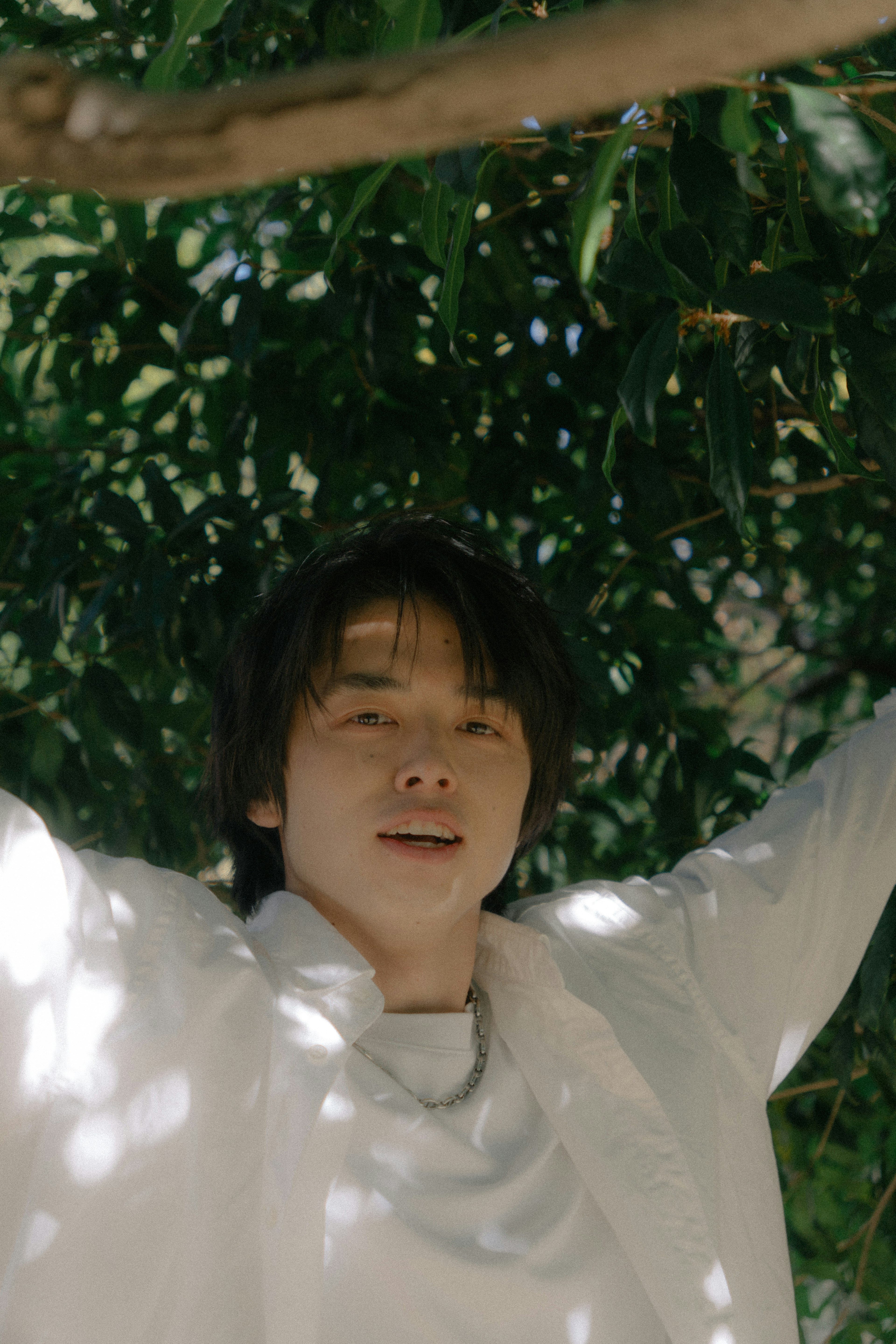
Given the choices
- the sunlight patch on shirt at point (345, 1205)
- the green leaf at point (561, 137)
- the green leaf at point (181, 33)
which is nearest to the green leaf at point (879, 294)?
the green leaf at point (561, 137)

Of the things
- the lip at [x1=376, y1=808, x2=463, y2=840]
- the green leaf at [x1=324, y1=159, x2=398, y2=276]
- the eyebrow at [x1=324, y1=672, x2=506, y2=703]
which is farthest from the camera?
the eyebrow at [x1=324, y1=672, x2=506, y2=703]

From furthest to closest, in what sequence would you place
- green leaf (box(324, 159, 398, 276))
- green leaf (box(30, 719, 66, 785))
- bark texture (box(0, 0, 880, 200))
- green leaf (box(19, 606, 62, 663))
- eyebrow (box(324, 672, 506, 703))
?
green leaf (box(30, 719, 66, 785)), green leaf (box(19, 606, 62, 663)), eyebrow (box(324, 672, 506, 703)), green leaf (box(324, 159, 398, 276)), bark texture (box(0, 0, 880, 200))

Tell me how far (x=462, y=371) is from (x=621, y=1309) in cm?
150

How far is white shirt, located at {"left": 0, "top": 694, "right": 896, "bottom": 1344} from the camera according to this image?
41.1 inches

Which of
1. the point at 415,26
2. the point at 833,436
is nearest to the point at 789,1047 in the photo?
the point at 833,436

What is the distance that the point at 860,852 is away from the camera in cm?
159

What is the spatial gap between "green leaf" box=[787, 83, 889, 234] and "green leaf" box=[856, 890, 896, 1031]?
3.68 feet

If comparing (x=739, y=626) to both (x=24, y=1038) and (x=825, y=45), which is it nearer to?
(x=24, y=1038)

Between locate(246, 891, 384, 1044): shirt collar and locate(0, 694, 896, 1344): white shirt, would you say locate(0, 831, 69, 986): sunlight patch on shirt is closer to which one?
locate(0, 694, 896, 1344): white shirt

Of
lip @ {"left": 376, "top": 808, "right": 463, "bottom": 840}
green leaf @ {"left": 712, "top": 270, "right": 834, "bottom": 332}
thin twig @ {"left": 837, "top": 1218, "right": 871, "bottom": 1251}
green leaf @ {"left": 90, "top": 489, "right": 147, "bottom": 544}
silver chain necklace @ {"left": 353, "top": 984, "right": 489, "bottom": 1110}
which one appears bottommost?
thin twig @ {"left": 837, "top": 1218, "right": 871, "bottom": 1251}

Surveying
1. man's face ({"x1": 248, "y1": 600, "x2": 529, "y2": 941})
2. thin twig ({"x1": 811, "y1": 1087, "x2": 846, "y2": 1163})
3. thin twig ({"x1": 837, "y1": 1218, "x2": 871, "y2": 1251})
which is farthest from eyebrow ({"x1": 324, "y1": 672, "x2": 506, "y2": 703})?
thin twig ({"x1": 837, "y1": 1218, "x2": 871, "y2": 1251})

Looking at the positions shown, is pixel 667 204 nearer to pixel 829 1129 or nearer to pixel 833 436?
pixel 833 436

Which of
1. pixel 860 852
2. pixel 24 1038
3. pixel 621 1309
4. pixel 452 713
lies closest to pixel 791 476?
pixel 860 852

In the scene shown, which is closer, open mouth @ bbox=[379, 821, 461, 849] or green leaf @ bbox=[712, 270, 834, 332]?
green leaf @ bbox=[712, 270, 834, 332]
